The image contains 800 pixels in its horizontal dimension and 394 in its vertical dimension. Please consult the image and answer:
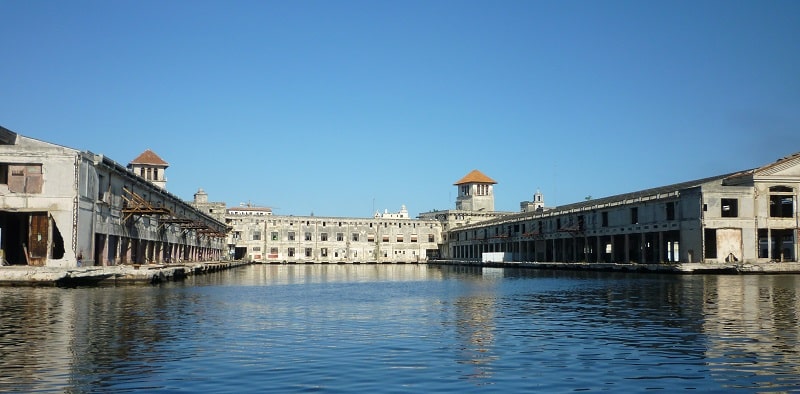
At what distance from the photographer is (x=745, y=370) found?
45.2 feet

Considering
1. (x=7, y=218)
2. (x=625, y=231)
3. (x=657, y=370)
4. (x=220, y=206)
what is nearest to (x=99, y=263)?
(x=7, y=218)

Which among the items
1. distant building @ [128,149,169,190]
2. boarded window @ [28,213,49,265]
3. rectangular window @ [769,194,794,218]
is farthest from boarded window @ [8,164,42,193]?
distant building @ [128,149,169,190]

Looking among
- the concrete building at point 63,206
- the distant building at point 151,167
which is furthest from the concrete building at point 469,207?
the concrete building at point 63,206

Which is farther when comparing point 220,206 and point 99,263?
point 220,206

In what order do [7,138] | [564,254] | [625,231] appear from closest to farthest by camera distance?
[7,138] → [625,231] → [564,254]

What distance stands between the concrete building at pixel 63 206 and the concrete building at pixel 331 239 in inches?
3092

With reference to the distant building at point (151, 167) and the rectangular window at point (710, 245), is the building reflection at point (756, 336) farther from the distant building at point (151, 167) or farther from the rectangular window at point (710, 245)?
the distant building at point (151, 167)

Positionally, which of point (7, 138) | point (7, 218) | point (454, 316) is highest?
point (7, 138)

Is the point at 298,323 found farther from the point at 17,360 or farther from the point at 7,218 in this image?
the point at 7,218

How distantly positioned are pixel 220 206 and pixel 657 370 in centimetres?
12156

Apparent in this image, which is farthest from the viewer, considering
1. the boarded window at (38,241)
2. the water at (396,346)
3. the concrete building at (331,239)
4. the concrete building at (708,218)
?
the concrete building at (331,239)

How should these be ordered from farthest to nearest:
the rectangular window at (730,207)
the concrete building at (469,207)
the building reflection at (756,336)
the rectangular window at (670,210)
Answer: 1. the concrete building at (469,207)
2. the rectangular window at (670,210)
3. the rectangular window at (730,207)
4. the building reflection at (756,336)

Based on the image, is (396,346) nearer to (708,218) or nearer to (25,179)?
(25,179)

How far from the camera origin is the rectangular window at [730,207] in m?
67.6
